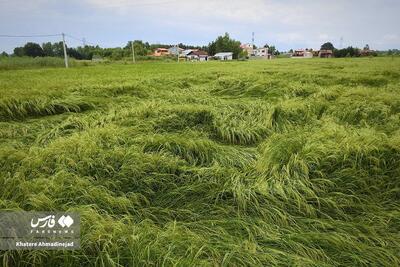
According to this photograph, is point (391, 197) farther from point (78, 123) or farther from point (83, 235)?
point (78, 123)

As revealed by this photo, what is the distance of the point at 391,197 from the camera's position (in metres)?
2.90

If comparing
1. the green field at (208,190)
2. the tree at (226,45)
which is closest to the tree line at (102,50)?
the tree at (226,45)

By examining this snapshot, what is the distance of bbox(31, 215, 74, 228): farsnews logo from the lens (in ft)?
7.01

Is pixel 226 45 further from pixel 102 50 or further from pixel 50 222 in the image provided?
pixel 50 222

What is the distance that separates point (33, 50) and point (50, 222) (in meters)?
44.6

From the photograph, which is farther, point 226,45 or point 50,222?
point 226,45

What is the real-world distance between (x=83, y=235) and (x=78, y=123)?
10.4 ft

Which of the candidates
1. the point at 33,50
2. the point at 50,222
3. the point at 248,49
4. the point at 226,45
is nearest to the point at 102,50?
the point at 33,50

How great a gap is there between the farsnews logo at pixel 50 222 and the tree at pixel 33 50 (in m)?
42.7

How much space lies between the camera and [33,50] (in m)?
39.7

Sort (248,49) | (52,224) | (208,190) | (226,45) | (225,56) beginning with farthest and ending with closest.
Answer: (248,49)
(226,45)
(225,56)
(208,190)
(52,224)

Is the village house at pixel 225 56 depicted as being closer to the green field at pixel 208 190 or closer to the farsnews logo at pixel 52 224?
the green field at pixel 208 190

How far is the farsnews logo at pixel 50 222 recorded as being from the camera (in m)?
2.14

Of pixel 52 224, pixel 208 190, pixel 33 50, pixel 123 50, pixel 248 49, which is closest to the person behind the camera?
pixel 52 224
